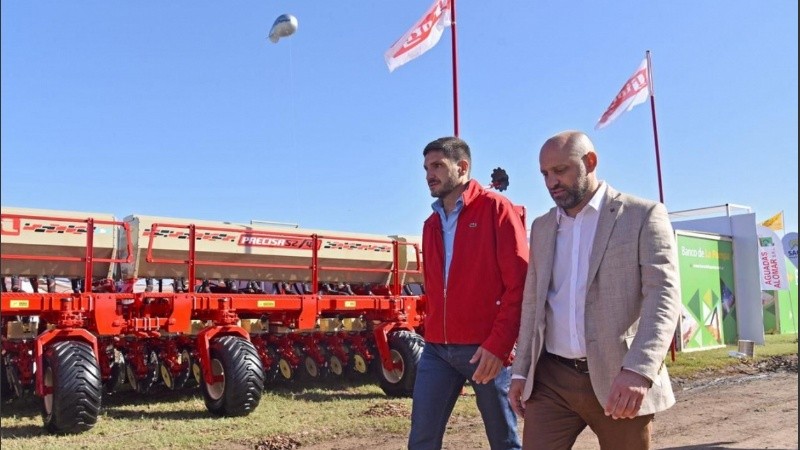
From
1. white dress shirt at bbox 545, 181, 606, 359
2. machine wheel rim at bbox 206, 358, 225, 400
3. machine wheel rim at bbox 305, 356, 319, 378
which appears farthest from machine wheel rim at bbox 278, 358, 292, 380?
white dress shirt at bbox 545, 181, 606, 359

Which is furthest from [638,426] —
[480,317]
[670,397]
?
[480,317]

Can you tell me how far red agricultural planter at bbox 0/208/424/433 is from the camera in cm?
749

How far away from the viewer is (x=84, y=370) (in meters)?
7.00

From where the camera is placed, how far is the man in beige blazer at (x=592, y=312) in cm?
266

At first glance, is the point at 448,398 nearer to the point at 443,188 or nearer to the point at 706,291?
the point at 443,188

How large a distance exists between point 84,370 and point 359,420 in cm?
277

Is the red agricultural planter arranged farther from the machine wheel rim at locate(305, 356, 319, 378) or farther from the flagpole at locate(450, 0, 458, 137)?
the flagpole at locate(450, 0, 458, 137)

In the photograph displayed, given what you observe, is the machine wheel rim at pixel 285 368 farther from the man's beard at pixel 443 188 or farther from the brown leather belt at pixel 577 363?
the brown leather belt at pixel 577 363

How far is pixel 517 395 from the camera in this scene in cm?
320

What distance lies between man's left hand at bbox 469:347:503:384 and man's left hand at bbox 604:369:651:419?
760mm

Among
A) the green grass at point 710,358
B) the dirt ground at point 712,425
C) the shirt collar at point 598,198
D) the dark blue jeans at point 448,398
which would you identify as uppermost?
the shirt collar at point 598,198

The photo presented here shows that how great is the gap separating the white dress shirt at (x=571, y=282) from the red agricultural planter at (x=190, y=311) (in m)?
5.38

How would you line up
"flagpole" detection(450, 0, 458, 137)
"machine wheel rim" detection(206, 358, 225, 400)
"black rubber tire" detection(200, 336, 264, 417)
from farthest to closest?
"flagpole" detection(450, 0, 458, 137) < "machine wheel rim" detection(206, 358, 225, 400) < "black rubber tire" detection(200, 336, 264, 417)

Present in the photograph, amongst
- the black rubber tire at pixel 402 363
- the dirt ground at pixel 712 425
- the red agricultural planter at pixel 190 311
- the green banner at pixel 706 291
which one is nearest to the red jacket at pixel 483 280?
the dirt ground at pixel 712 425
